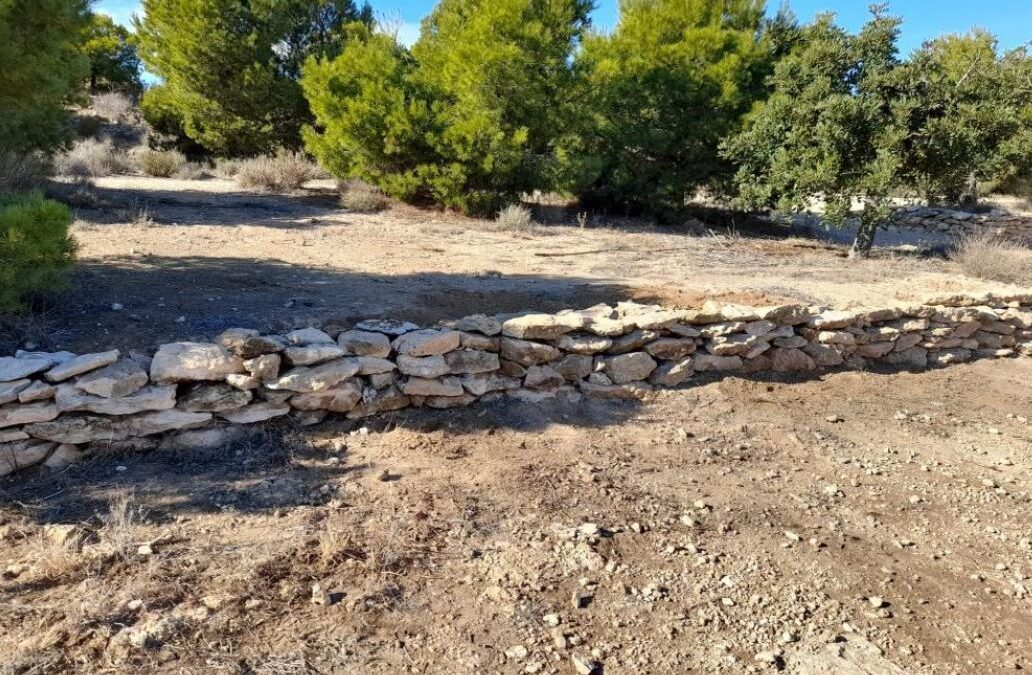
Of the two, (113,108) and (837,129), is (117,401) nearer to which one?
(837,129)

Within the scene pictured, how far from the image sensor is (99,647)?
237 centimetres

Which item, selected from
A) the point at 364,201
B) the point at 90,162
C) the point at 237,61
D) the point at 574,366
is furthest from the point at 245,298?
the point at 237,61

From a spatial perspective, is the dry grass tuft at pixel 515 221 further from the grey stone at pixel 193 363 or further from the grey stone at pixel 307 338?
the grey stone at pixel 193 363

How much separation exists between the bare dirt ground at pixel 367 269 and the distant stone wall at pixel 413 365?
2.51 feet

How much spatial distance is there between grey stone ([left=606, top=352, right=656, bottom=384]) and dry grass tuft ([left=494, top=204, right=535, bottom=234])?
569 centimetres

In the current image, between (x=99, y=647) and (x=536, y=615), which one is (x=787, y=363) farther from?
(x=99, y=647)

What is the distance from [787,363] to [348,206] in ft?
26.7

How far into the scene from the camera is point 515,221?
1059 centimetres

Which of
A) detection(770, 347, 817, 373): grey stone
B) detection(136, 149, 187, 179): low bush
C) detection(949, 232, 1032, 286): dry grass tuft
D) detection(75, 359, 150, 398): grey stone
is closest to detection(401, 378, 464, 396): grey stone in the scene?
detection(75, 359, 150, 398): grey stone

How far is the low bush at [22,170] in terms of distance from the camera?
845cm

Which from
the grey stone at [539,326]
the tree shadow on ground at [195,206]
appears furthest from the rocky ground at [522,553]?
the tree shadow on ground at [195,206]

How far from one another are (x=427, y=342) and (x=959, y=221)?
62.1ft

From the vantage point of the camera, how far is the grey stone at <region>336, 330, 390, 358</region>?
406 centimetres

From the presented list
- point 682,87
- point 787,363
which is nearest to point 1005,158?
point 682,87
